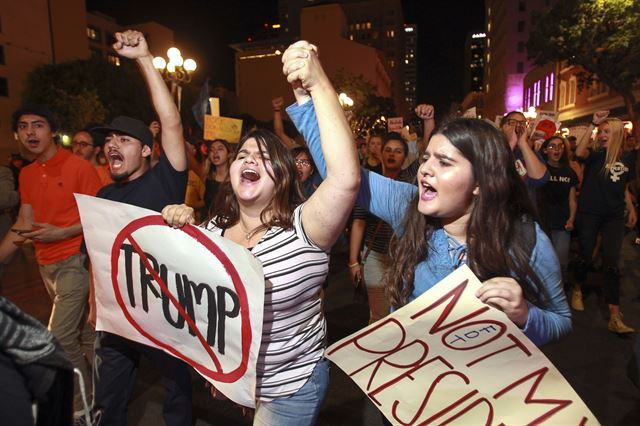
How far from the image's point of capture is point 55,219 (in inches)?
144

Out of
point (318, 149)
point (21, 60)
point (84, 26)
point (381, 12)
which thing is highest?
point (381, 12)

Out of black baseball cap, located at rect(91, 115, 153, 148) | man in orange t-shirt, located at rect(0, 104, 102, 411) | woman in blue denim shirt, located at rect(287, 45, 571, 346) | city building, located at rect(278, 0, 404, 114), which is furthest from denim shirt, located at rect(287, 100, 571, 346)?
city building, located at rect(278, 0, 404, 114)

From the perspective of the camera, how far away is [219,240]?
188 centimetres

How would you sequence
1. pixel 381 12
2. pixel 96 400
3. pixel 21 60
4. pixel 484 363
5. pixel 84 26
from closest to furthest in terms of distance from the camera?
pixel 484 363 < pixel 96 400 < pixel 21 60 < pixel 84 26 < pixel 381 12

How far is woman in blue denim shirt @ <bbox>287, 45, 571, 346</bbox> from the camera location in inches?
69.1

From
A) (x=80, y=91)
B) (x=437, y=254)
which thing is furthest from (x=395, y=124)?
(x=80, y=91)

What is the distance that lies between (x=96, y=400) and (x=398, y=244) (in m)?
2.16

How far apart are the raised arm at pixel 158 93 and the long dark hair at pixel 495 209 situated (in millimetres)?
1760

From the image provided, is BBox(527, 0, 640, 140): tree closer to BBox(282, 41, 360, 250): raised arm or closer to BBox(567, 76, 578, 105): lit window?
BBox(567, 76, 578, 105): lit window

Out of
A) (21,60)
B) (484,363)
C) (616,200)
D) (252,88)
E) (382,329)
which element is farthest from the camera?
(252,88)

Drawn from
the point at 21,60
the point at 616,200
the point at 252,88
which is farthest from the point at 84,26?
the point at 616,200

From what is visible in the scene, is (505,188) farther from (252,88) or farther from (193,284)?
(252,88)

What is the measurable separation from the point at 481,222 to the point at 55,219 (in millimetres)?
3385

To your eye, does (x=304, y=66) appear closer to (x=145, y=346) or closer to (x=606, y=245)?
(x=145, y=346)
